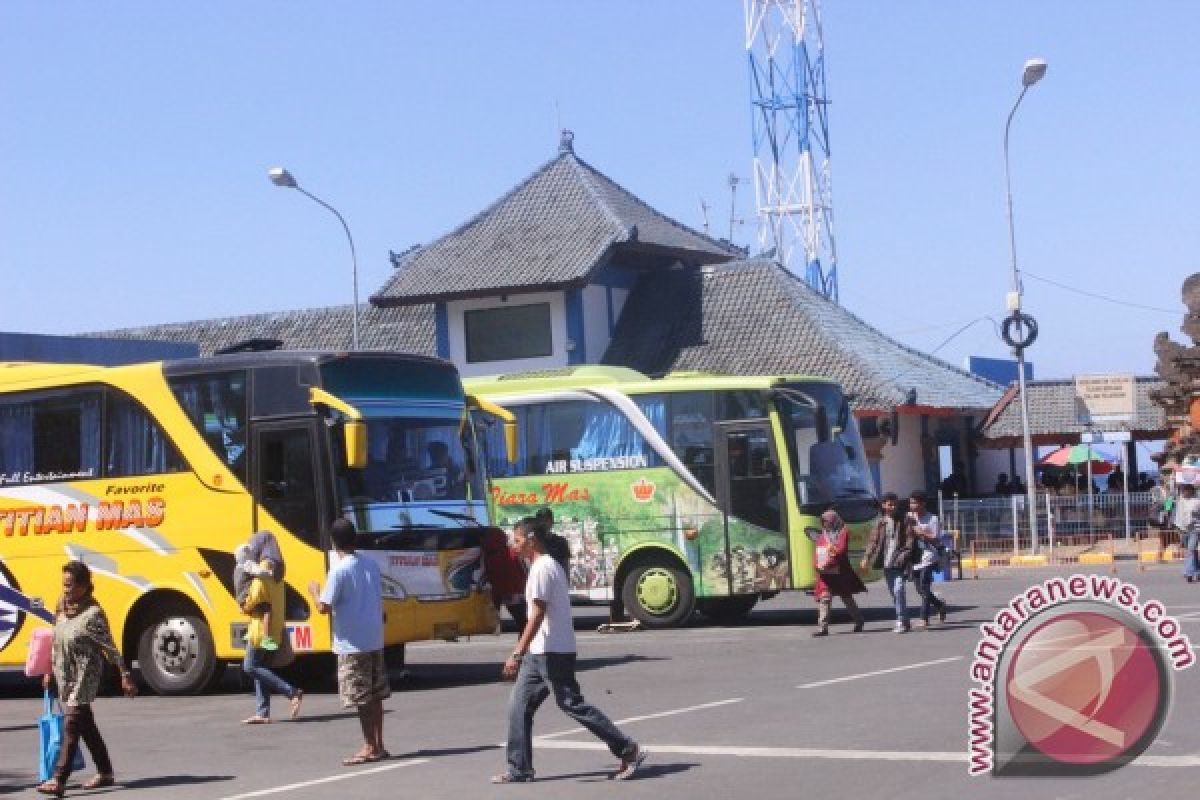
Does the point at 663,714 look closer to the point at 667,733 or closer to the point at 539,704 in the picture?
the point at 667,733

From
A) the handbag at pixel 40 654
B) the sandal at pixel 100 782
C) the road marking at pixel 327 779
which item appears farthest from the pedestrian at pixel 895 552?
the handbag at pixel 40 654

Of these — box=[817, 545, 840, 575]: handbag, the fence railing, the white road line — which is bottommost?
the white road line

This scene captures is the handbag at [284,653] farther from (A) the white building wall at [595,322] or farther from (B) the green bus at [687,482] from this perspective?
(A) the white building wall at [595,322]

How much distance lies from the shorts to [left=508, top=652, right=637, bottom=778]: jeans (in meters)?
1.57

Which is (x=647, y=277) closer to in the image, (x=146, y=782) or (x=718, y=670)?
(x=718, y=670)

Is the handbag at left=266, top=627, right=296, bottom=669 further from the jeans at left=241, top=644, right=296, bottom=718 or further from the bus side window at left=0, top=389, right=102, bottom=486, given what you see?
the bus side window at left=0, top=389, right=102, bottom=486

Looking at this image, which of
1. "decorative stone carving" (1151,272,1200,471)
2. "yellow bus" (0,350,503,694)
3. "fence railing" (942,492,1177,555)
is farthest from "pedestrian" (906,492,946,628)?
"decorative stone carving" (1151,272,1200,471)

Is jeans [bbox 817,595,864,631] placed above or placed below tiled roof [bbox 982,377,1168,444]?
below

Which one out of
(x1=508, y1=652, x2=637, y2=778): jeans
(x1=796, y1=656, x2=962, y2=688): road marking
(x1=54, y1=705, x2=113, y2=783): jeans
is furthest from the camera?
(x1=796, y1=656, x2=962, y2=688): road marking

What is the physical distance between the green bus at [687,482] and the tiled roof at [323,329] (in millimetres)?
27136

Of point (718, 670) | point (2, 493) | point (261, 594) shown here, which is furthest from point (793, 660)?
point (2, 493)

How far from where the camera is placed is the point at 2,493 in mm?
20781

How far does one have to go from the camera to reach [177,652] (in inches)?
775

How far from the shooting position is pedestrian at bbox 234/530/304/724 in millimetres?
16953
